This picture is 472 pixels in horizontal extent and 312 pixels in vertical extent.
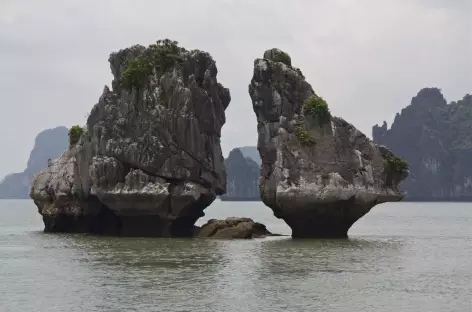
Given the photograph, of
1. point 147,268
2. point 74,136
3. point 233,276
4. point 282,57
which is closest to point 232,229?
point 282,57

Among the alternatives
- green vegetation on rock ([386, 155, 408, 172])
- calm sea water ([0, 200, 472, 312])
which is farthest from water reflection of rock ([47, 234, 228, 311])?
green vegetation on rock ([386, 155, 408, 172])

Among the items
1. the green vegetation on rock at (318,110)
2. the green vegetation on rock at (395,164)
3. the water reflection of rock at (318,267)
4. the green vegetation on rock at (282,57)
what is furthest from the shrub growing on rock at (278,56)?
the water reflection of rock at (318,267)

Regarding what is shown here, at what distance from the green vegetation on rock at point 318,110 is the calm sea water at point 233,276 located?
10.9m

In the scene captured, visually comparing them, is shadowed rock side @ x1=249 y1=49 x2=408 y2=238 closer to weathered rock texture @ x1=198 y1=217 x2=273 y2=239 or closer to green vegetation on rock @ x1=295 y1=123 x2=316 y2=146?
green vegetation on rock @ x1=295 y1=123 x2=316 y2=146

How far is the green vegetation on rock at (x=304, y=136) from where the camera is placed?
64500mm

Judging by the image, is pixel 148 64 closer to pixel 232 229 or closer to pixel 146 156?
pixel 146 156

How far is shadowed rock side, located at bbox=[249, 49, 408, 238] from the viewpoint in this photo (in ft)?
205

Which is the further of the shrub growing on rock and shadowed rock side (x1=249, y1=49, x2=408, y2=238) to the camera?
the shrub growing on rock

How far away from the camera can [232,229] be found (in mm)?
66688

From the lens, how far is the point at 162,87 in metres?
69.9

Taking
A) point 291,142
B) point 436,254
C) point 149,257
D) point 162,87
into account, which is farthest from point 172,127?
point 436,254

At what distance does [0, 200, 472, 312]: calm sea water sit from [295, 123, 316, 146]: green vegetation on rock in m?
8.54

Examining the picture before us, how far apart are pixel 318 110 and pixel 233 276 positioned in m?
27.0

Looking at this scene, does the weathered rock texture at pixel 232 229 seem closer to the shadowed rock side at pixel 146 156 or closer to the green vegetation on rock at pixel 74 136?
the shadowed rock side at pixel 146 156
